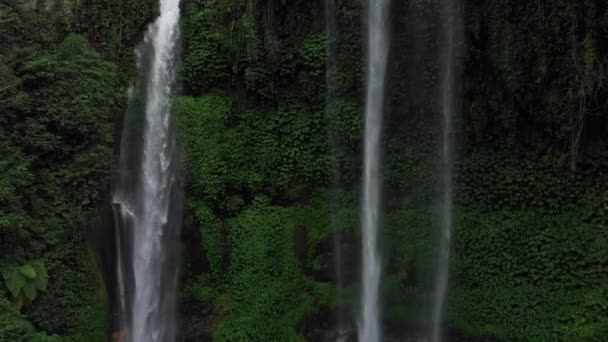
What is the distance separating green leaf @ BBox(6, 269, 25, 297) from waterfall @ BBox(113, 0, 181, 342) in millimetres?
Result: 2022

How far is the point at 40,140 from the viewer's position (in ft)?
29.4

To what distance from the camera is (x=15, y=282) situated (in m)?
7.89

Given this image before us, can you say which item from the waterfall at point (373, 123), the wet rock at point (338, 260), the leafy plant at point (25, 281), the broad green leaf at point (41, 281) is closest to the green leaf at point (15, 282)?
the leafy plant at point (25, 281)

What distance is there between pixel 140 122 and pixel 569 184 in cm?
864

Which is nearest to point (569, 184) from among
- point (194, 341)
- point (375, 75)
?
point (375, 75)

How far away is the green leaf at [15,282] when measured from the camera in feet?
25.7

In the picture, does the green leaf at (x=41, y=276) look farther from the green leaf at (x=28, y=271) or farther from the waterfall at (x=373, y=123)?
the waterfall at (x=373, y=123)

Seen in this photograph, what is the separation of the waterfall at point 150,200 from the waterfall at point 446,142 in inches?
210

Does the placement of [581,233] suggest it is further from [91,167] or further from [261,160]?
[91,167]

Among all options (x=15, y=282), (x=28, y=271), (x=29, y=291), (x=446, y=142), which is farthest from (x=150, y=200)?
(x=446, y=142)

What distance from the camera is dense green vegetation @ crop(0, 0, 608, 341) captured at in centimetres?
865

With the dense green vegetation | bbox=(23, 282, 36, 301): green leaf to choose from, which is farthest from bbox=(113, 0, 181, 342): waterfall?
bbox=(23, 282, 36, 301): green leaf

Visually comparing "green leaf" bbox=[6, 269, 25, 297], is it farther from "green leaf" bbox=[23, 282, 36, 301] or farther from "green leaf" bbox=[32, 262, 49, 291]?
"green leaf" bbox=[32, 262, 49, 291]

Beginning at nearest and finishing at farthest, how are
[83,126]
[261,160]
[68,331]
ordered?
1. [68,331]
2. [83,126]
3. [261,160]
